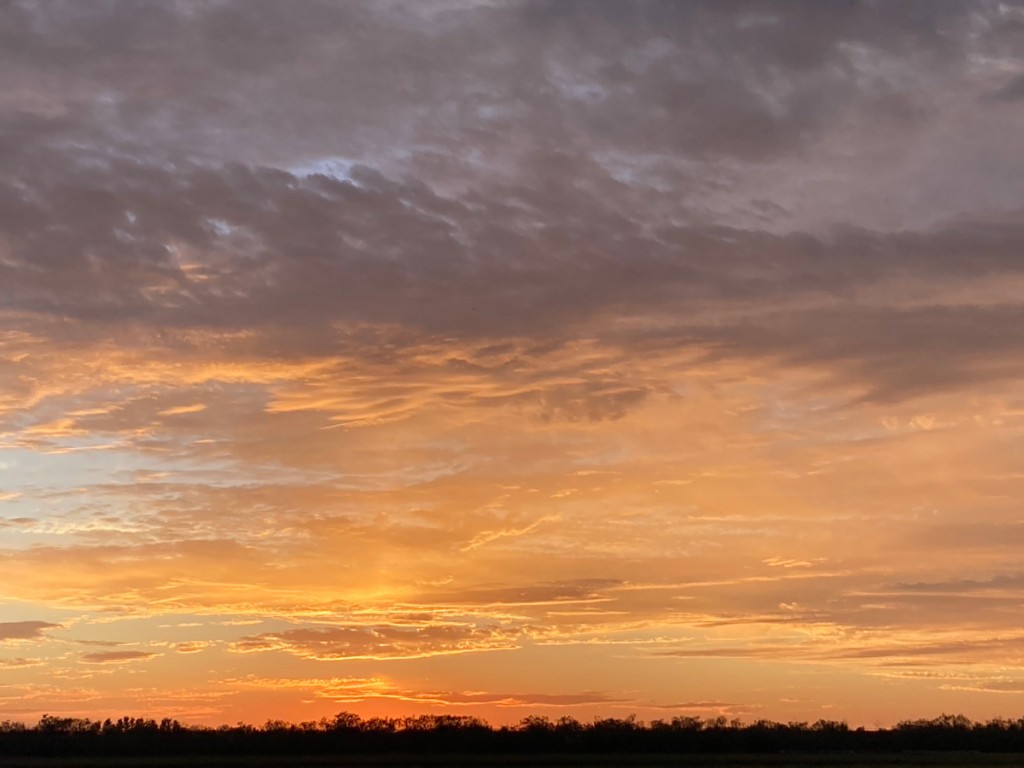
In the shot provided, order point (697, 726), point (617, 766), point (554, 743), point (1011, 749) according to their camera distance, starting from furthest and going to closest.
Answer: point (697, 726) < point (554, 743) < point (1011, 749) < point (617, 766)

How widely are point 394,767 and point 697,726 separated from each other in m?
57.3

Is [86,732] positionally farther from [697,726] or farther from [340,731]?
[697,726]

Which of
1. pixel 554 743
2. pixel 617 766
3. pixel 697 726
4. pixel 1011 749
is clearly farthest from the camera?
pixel 697 726

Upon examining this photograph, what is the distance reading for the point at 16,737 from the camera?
119 metres

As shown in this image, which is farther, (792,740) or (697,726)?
(697,726)

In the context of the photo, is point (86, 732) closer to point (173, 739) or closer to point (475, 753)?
point (173, 739)

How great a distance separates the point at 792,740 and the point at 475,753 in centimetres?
3299

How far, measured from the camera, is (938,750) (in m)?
115

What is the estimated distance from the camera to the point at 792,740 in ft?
392

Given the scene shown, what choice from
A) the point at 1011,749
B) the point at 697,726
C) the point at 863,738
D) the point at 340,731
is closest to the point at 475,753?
the point at 340,731

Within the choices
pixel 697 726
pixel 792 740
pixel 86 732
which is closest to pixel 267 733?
pixel 86 732

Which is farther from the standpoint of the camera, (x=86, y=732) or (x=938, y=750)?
(x=86, y=732)

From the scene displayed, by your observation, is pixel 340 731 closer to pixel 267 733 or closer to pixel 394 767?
pixel 267 733

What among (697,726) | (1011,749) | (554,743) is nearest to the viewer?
(1011,749)
